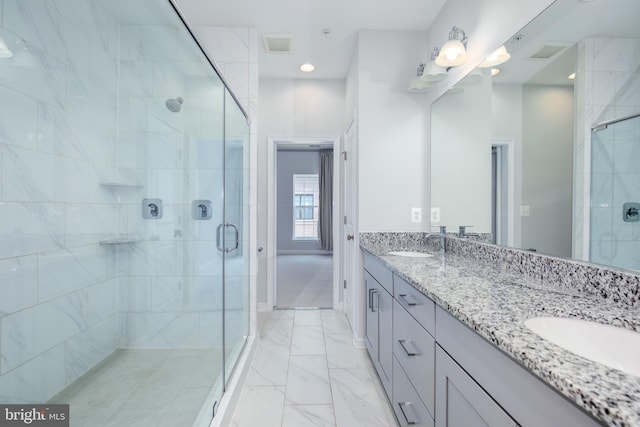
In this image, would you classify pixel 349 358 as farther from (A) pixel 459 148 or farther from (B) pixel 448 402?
(A) pixel 459 148

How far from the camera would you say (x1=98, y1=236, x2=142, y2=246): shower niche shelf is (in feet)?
4.84

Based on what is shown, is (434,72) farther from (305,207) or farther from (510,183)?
(305,207)

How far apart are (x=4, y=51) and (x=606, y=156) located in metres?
1.97

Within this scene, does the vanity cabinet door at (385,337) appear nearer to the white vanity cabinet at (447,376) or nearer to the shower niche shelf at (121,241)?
the white vanity cabinet at (447,376)

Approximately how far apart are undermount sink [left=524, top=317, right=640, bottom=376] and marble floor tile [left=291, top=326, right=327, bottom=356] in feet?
6.42

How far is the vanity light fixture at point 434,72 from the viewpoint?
215 centimetres

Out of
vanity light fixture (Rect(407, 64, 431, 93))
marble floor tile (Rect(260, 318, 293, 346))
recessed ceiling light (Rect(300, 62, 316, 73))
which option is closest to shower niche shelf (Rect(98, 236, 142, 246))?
marble floor tile (Rect(260, 318, 293, 346))

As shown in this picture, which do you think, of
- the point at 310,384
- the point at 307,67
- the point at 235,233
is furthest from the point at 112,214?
the point at 307,67

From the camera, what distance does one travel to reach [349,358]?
240cm

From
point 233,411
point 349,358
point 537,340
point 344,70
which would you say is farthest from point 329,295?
point 537,340

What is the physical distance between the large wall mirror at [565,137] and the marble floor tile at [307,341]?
1.61 m

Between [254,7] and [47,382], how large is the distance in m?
2.55

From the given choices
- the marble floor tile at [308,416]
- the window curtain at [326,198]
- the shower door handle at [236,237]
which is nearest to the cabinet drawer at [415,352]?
the marble floor tile at [308,416]

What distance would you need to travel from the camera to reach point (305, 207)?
8.18 metres
